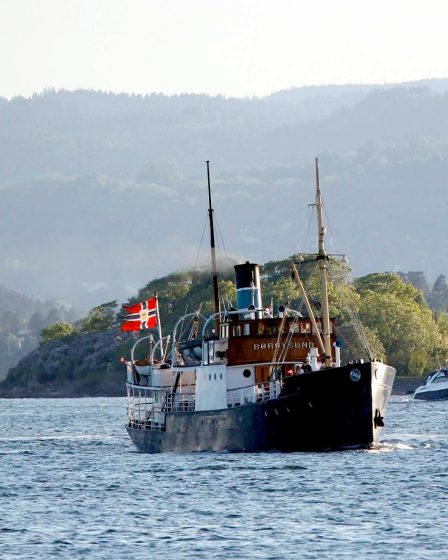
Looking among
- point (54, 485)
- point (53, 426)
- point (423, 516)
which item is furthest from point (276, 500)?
point (53, 426)

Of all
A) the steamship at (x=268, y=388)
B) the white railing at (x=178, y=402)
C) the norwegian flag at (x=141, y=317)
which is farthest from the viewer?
the norwegian flag at (x=141, y=317)

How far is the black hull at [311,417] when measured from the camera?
8400cm

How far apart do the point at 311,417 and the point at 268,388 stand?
144 inches

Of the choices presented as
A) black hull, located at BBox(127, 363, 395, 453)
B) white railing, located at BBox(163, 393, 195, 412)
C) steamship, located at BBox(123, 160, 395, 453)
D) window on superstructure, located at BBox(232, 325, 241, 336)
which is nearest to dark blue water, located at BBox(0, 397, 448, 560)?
black hull, located at BBox(127, 363, 395, 453)

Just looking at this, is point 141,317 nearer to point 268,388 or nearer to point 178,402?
point 178,402

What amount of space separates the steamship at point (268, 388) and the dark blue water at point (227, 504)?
139 centimetres

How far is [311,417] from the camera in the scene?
3339 inches

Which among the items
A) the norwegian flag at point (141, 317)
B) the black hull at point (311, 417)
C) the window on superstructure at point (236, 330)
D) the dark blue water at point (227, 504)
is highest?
the norwegian flag at point (141, 317)

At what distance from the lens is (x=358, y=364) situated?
276 ft

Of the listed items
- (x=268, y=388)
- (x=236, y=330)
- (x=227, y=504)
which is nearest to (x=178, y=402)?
(x=236, y=330)

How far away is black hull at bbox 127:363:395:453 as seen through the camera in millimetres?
84000

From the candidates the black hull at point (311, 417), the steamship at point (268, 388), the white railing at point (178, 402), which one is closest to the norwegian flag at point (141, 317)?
the steamship at point (268, 388)

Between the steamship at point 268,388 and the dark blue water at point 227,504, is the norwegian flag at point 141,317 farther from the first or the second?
the dark blue water at point 227,504

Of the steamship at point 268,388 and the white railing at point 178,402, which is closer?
the steamship at point 268,388
